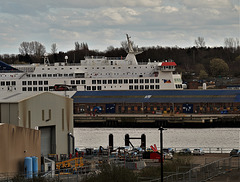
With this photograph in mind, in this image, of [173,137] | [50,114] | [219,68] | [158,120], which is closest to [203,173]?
[50,114]

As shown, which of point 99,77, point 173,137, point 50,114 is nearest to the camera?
point 50,114

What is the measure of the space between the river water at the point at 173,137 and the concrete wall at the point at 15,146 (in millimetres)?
19646

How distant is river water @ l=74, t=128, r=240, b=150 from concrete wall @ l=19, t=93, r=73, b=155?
13.7m

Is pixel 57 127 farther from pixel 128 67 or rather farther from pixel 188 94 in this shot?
pixel 128 67

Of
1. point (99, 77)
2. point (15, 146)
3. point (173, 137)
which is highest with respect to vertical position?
point (99, 77)

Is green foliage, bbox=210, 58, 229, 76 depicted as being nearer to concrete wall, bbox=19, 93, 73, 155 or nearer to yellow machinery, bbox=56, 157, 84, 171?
concrete wall, bbox=19, 93, 73, 155

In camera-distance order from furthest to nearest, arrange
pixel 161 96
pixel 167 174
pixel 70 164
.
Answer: pixel 161 96
pixel 70 164
pixel 167 174

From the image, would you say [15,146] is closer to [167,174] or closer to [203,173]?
[167,174]

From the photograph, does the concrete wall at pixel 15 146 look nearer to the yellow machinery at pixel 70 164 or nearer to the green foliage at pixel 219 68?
the yellow machinery at pixel 70 164

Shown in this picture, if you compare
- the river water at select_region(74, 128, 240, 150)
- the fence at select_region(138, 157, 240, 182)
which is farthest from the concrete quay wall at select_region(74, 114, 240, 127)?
the fence at select_region(138, 157, 240, 182)

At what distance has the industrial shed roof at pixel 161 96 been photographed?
6625 centimetres

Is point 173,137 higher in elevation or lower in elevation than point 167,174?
lower

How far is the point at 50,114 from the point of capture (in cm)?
2892

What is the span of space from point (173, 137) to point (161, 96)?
60.6 feet
